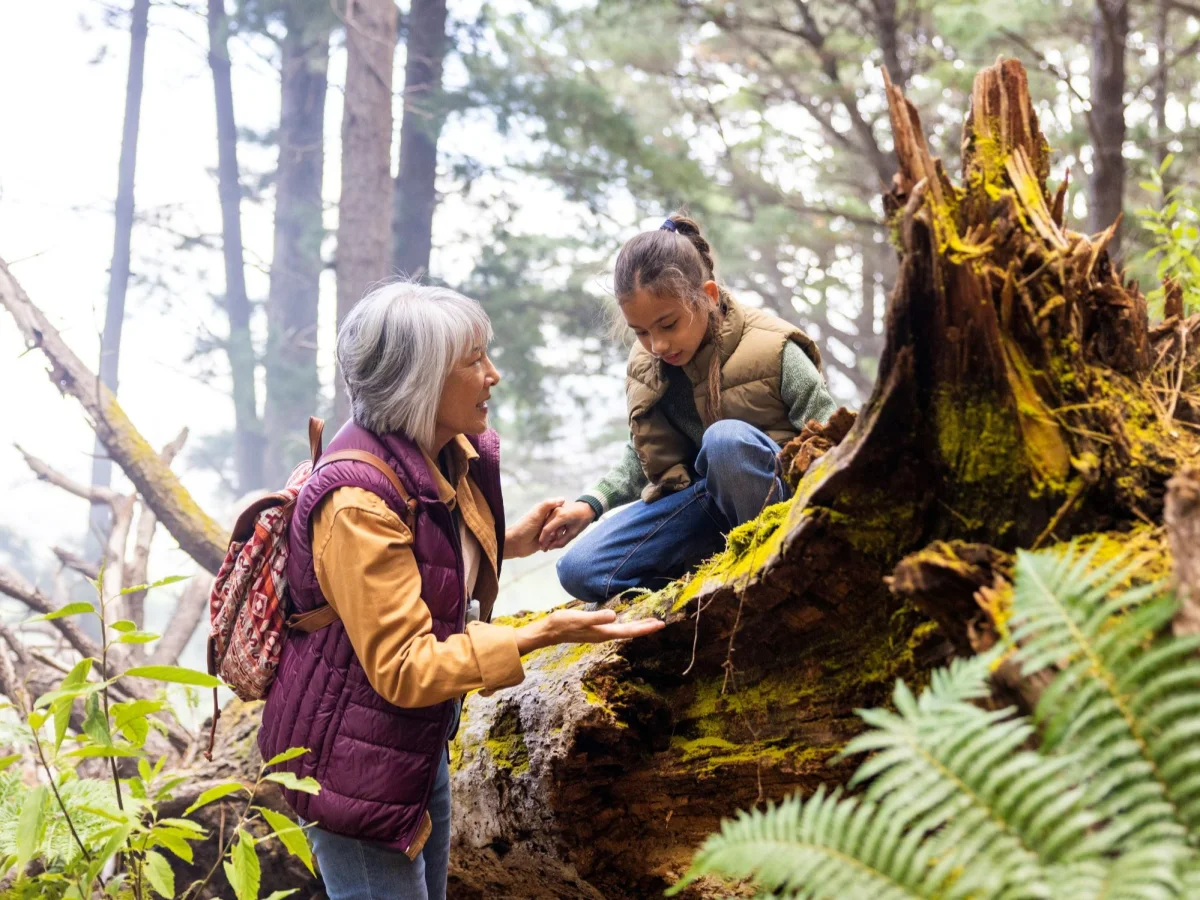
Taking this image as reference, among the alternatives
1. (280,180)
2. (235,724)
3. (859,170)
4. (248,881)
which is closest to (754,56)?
(859,170)

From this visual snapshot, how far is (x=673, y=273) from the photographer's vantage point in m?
2.67

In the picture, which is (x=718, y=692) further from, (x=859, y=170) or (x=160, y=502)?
(x=859, y=170)

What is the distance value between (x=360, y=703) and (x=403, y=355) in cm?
78

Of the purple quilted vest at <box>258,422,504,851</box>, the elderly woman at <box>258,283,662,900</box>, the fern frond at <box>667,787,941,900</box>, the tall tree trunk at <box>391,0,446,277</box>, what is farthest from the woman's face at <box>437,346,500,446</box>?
the tall tree trunk at <box>391,0,446,277</box>

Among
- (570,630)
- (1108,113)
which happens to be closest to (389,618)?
(570,630)

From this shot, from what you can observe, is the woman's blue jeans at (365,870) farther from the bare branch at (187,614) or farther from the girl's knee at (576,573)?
the bare branch at (187,614)

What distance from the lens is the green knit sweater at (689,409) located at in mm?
2746

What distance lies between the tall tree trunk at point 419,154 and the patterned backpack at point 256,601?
8527 mm

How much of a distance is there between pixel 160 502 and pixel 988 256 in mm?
4790

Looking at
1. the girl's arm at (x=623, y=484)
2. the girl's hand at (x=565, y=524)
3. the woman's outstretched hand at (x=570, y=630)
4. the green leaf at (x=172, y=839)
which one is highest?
the girl's arm at (x=623, y=484)

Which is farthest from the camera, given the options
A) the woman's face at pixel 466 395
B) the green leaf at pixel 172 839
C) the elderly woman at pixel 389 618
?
the woman's face at pixel 466 395

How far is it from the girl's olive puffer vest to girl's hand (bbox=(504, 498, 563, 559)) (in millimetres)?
364

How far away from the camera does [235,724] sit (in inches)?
150

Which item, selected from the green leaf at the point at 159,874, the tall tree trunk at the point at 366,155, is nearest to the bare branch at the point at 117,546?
the tall tree trunk at the point at 366,155
